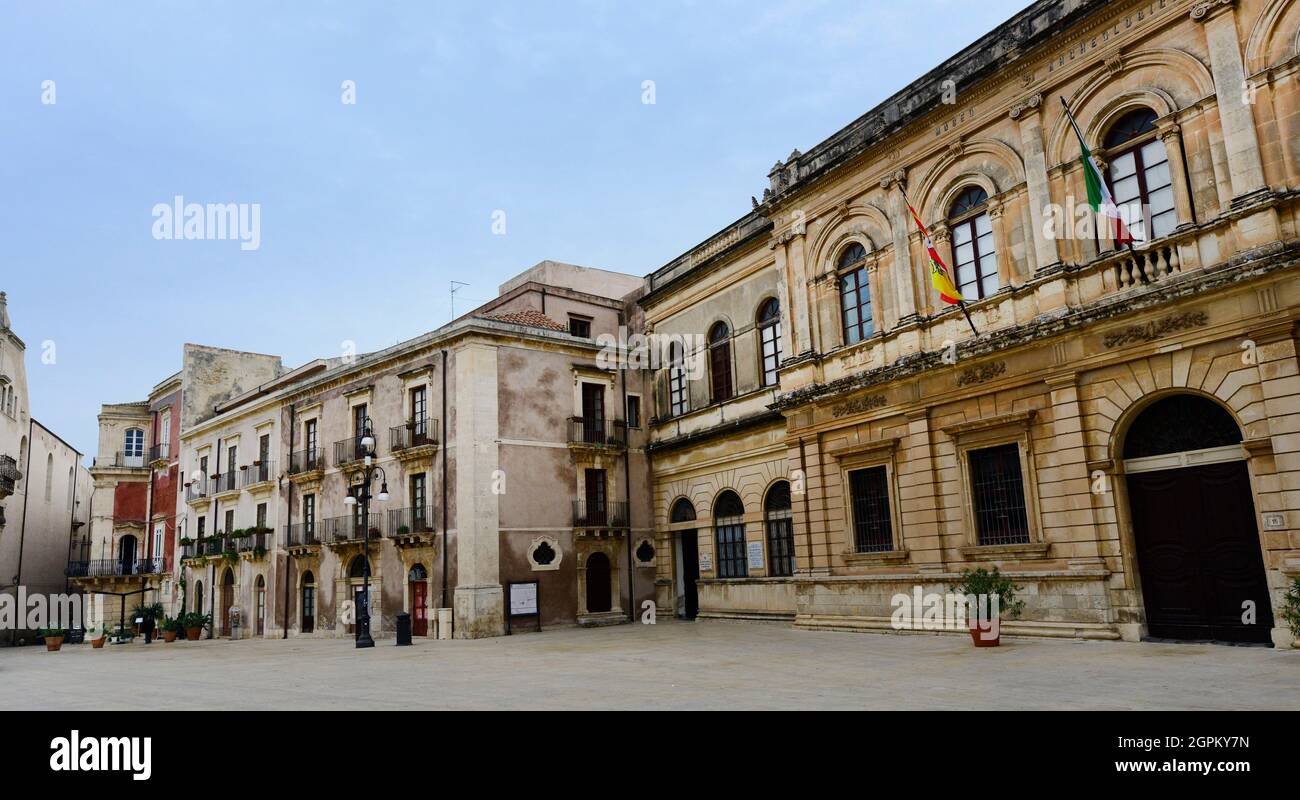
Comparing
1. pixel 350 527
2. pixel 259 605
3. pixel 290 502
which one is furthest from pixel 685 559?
pixel 259 605

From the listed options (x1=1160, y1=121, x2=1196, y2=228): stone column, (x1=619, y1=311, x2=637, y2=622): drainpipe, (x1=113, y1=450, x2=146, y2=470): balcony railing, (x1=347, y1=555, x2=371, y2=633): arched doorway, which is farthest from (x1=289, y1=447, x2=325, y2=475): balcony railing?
(x1=1160, y1=121, x2=1196, y2=228): stone column

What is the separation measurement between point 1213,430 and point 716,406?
14.0 m

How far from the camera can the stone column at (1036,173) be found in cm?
1611

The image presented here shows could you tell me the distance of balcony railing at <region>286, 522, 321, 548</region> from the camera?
29844 millimetres

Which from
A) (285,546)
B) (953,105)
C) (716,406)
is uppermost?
(953,105)

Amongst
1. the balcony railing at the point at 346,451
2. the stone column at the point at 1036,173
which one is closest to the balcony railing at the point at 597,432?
the balcony railing at the point at 346,451

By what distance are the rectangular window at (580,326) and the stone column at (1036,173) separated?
17141 mm

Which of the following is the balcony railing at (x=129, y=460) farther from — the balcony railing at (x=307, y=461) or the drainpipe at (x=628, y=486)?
the drainpipe at (x=628, y=486)

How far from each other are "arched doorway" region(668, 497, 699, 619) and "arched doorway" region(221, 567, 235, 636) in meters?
18.9

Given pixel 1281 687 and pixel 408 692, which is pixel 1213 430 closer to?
pixel 1281 687

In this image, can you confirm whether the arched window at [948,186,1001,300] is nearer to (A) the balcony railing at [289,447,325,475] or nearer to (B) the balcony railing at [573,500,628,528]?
(B) the balcony railing at [573,500,628,528]

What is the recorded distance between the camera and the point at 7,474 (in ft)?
107

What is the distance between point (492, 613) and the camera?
24109 millimetres
